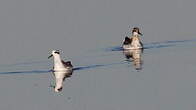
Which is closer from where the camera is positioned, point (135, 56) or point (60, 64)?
point (60, 64)

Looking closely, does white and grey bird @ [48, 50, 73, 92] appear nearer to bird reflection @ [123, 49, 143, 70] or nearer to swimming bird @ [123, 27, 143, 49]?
bird reflection @ [123, 49, 143, 70]

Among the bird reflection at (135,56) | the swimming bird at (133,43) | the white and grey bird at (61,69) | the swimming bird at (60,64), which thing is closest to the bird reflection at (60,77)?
the white and grey bird at (61,69)

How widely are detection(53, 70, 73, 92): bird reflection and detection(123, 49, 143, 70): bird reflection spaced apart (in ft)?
8.54

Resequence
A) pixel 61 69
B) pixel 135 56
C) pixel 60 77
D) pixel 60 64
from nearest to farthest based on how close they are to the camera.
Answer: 1. pixel 60 77
2. pixel 61 69
3. pixel 60 64
4. pixel 135 56

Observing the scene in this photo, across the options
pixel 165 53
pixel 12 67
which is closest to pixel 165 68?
pixel 165 53

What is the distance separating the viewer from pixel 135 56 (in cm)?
4009

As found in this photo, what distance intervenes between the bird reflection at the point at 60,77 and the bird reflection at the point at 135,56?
2.60 metres

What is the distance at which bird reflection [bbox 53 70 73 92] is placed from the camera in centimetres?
3293

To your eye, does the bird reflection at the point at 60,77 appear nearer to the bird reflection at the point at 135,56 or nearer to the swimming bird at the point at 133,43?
the bird reflection at the point at 135,56

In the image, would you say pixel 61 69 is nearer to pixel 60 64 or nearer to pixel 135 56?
pixel 60 64

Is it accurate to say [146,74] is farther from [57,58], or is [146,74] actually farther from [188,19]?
[188,19]

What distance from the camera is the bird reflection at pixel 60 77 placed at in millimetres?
32931

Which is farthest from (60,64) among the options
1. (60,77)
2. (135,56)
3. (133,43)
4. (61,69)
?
(133,43)

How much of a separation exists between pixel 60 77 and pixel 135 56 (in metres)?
5.32
